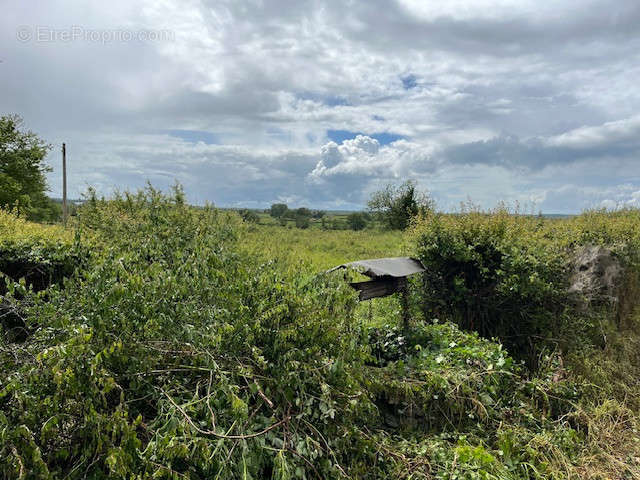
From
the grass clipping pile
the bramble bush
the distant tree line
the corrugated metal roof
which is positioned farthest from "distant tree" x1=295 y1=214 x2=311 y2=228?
the grass clipping pile

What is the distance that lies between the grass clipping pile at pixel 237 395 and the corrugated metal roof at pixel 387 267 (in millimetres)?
1042

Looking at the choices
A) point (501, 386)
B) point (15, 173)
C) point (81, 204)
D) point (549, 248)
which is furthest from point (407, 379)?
point (15, 173)

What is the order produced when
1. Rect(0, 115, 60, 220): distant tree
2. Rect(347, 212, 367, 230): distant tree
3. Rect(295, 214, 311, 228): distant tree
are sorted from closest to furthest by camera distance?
1. Rect(0, 115, 60, 220): distant tree
2. Rect(295, 214, 311, 228): distant tree
3. Rect(347, 212, 367, 230): distant tree

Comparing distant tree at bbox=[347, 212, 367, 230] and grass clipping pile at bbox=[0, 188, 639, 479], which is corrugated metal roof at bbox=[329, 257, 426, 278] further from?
distant tree at bbox=[347, 212, 367, 230]

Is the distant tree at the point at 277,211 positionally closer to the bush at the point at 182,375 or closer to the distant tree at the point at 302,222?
the distant tree at the point at 302,222

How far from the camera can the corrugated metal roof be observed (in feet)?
15.7

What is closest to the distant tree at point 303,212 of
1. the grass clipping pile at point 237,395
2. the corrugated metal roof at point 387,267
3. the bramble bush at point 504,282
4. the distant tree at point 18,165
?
the distant tree at point 18,165

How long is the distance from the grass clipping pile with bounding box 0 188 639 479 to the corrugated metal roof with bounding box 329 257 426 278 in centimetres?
104

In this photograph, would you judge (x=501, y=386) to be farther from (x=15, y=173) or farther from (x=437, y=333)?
(x=15, y=173)

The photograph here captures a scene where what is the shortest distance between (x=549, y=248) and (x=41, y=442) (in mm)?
6124

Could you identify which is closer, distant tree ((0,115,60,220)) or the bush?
the bush

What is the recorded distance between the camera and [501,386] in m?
4.29

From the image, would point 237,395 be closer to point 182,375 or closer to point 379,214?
point 182,375

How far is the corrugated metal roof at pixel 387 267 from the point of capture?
4785mm
